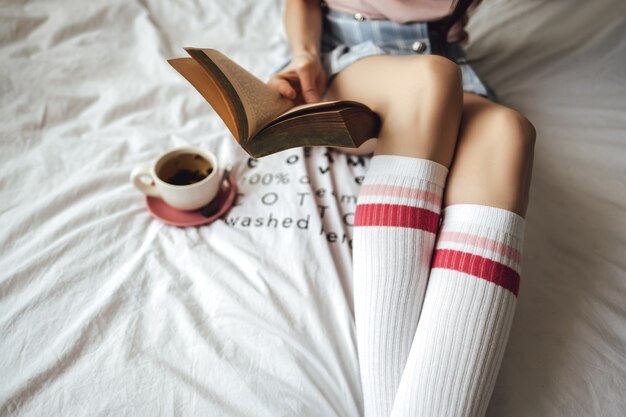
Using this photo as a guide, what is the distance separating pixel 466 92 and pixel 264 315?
424mm

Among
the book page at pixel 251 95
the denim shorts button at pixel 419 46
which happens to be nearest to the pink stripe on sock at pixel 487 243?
the book page at pixel 251 95

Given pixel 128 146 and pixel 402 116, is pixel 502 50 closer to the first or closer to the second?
pixel 402 116

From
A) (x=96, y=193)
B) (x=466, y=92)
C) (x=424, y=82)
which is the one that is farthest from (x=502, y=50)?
(x=96, y=193)

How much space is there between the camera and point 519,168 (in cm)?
45

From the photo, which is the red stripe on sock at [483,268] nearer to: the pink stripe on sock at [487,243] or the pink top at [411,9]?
the pink stripe on sock at [487,243]

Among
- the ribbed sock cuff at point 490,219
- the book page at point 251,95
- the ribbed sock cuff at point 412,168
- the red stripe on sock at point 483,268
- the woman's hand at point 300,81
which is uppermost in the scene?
the book page at point 251,95

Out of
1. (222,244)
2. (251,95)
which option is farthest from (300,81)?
(222,244)

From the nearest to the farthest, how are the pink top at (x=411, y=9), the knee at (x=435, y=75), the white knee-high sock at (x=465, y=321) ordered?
the white knee-high sock at (x=465, y=321), the knee at (x=435, y=75), the pink top at (x=411, y=9)

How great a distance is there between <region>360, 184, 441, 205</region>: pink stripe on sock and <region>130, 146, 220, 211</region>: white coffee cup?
22 cm

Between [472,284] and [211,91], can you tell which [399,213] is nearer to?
[472,284]

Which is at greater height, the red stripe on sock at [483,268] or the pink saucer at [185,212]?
the red stripe on sock at [483,268]

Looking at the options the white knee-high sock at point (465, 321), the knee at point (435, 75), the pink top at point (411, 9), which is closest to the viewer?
the white knee-high sock at point (465, 321)

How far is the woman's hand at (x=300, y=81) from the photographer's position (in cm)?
53

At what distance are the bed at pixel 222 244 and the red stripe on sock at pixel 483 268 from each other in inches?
3.8
